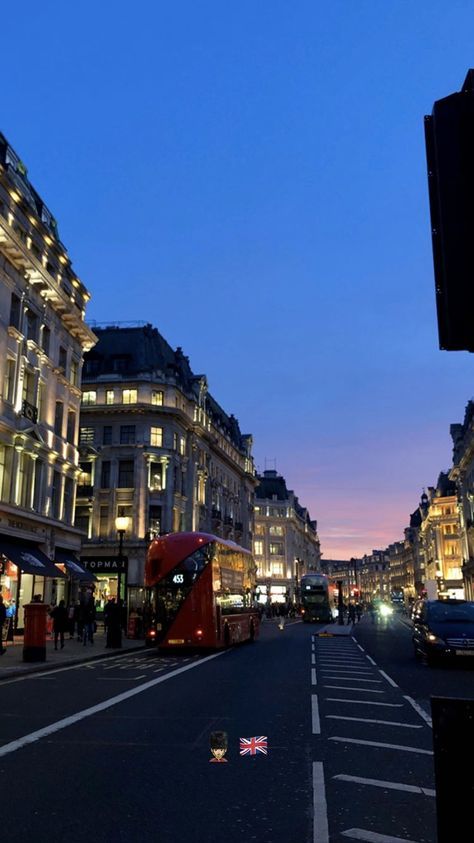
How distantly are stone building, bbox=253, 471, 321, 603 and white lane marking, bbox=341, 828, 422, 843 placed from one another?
109341 millimetres

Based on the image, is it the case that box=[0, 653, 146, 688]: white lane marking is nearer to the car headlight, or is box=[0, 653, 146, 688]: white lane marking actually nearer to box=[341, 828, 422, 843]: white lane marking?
the car headlight

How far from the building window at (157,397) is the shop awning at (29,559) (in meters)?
27.4

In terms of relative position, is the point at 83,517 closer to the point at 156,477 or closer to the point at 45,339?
the point at 156,477

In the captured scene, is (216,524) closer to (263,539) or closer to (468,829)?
(263,539)

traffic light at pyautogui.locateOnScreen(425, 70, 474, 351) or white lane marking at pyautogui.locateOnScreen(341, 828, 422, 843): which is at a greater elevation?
→ traffic light at pyautogui.locateOnScreen(425, 70, 474, 351)

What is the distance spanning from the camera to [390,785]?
7008mm

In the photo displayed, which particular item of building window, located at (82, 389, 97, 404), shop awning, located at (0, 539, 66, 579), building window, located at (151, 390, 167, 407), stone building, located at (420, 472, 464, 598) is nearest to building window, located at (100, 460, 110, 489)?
building window, located at (82, 389, 97, 404)

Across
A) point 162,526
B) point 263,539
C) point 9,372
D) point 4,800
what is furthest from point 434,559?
point 4,800

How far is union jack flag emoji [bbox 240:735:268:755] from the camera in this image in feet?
27.8

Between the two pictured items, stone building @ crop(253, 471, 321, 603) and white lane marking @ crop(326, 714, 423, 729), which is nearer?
white lane marking @ crop(326, 714, 423, 729)

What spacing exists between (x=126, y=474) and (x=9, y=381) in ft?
94.4

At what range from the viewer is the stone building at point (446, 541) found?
102438 millimetres

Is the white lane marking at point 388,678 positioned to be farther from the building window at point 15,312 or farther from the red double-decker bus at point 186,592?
the building window at point 15,312

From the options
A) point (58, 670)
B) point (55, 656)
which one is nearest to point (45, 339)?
point (55, 656)
